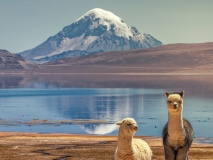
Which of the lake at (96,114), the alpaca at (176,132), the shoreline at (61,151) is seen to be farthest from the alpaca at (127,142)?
the lake at (96,114)

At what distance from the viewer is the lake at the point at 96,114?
64.5 meters

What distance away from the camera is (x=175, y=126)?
14.8m

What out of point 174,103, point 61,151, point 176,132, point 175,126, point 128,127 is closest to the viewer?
point 128,127

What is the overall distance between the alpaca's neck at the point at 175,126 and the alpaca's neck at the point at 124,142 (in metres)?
1.46

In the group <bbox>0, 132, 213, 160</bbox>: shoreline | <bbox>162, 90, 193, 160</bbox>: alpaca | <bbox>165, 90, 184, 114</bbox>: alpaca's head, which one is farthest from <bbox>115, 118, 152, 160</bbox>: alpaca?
<bbox>0, 132, 213, 160</bbox>: shoreline

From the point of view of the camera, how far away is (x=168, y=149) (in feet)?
50.5

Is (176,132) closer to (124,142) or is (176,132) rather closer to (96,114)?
(124,142)

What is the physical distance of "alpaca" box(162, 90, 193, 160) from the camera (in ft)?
48.0

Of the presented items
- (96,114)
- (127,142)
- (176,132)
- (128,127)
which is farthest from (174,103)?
(96,114)

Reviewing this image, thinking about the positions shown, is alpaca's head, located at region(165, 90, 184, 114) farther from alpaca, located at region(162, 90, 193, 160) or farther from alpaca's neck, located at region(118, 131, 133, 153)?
alpaca's neck, located at region(118, 131, 133, 153)

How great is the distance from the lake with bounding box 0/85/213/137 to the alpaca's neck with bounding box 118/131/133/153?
43516 millimetres

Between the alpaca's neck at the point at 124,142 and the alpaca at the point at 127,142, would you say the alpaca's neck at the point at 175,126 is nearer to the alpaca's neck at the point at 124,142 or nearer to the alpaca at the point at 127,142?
the alpaca at the point at 127,142

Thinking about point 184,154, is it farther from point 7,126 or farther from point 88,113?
point 88,113

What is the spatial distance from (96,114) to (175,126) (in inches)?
2728
